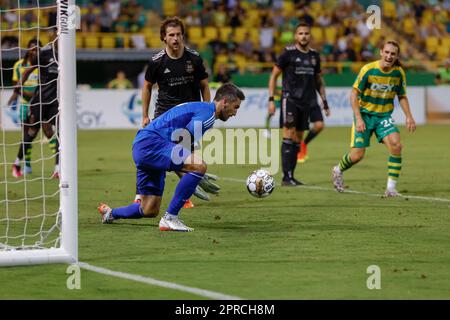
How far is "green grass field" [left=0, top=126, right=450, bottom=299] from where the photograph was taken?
645 cm

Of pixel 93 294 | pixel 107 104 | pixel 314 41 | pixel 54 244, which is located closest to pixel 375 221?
pixel 54 244

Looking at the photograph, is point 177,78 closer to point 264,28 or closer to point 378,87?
point 378,87

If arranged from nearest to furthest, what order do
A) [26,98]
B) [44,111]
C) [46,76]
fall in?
[46,76]
[44,111]
[26,98]

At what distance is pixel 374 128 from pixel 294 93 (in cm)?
191

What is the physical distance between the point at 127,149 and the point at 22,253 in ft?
42.7

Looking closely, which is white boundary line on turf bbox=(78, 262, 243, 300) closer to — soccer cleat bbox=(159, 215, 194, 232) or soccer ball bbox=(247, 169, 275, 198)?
soccer cleat bbox=(159, 215, 194, 232)

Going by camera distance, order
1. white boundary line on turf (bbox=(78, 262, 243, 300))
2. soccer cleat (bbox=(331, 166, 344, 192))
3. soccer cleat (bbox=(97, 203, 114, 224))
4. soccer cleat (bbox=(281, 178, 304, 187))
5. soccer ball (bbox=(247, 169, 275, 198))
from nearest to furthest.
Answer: white boundary line on turf (bbox=(78, 262, 243, 300)) < soccer cleat (bbox=(97, 203, 114, 224)) < soccer ball (bbox=(247, 169, 275, 198)) < soccer cleat (bbox=(331, 166, 344, 192)) < soccer cleat (bbox=(281, 178, 304, 187))

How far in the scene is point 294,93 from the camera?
13492 millimetres

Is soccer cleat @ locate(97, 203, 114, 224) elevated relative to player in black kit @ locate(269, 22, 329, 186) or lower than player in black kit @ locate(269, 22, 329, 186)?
lower

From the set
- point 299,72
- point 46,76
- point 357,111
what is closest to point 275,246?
point 357,111

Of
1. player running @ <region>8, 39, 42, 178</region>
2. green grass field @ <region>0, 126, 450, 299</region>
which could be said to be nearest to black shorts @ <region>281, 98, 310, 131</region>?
green grass field @ <region>0, 126, 450, 299</region>

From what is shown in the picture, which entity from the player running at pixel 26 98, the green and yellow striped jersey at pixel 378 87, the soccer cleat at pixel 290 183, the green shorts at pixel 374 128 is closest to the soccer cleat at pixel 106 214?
the green shorts at pixel 374 128

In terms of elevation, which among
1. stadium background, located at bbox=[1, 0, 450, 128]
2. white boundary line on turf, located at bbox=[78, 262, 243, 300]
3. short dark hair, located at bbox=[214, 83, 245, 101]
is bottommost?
white boundary line on turf, located at bbox=[78, 262, 243, 300]

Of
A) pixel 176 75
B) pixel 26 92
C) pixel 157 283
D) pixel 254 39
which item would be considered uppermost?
pixel 254 39
